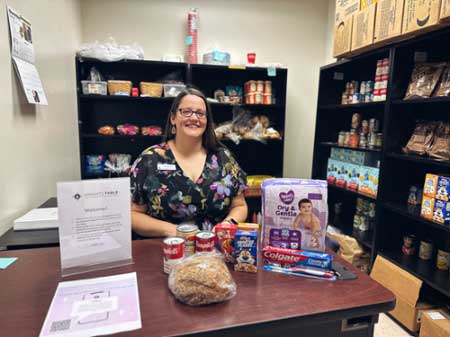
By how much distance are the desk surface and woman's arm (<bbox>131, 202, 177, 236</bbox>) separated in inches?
13.4

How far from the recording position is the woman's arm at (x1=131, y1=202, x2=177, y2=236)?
53.5 inches

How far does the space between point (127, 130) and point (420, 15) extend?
7.83ft

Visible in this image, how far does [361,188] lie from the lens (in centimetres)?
248

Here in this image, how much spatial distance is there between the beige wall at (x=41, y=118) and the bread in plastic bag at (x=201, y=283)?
1.10 m

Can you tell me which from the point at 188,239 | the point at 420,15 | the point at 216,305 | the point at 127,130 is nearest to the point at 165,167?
the point at 188,239

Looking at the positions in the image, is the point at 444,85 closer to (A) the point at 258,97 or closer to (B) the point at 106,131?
(A) the point at 258,97

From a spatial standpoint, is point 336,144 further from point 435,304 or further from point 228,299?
point 228,299

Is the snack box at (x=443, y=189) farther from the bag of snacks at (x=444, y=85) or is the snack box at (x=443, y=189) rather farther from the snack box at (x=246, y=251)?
the snack box at (x=246, y=251)

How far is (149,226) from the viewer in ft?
4.66

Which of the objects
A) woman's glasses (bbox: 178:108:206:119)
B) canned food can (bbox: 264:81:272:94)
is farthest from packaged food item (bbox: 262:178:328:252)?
canned food can (bbox: 264:81:272:94)

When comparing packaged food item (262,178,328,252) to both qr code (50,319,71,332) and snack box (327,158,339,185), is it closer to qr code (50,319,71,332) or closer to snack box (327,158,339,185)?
qr code (50,319,71,332)

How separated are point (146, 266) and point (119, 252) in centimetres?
10

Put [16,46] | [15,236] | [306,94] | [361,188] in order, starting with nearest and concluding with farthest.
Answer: [15,236], [16,46], [361,188], [306,94]

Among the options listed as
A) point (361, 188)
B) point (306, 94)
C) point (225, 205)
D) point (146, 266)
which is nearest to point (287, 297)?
point (146, 266)
